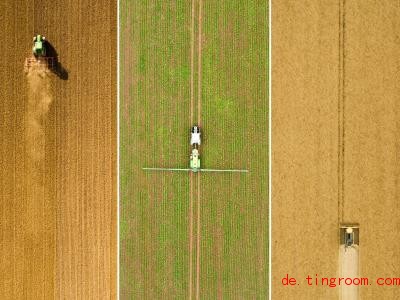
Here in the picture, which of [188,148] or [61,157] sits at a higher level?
[188,148]

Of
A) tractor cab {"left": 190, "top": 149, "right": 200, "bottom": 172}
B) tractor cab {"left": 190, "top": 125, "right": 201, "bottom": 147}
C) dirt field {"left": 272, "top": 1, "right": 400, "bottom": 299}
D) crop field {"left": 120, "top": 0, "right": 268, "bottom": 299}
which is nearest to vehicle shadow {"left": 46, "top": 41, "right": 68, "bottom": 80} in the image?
crop field {"left": 120, "top": 0, "right": 268, "bottom": 299}

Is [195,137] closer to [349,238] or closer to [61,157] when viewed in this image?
[61,157]

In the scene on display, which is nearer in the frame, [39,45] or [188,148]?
[39,45]

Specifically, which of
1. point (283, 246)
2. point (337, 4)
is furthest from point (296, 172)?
point (337, 4)

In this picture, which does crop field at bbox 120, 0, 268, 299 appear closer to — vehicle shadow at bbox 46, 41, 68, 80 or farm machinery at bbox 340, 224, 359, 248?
vehicle shadow at bbox 46, 41, 68, 80

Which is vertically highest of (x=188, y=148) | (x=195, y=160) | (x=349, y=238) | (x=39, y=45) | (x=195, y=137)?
(x=39, y=45)

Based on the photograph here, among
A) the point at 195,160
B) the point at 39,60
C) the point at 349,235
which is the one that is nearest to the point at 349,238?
the point at 349,235
